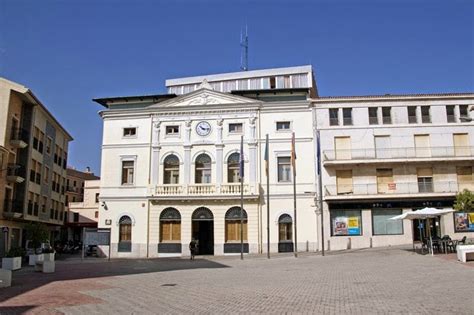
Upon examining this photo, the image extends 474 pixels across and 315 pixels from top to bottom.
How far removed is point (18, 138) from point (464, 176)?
1373 inches

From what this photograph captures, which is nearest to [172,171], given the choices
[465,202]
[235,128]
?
[235,128]

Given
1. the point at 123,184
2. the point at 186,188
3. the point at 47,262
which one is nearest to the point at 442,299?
the point at 47,262

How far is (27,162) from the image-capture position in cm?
4106

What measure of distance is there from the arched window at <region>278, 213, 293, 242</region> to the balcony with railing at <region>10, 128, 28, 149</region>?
21630 millimetres

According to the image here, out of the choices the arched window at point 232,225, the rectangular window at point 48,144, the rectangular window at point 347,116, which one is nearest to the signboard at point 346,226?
the arched window at point 232,225

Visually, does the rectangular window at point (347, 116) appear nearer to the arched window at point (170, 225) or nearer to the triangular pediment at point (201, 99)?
the triangular pediment at point (201, 99)

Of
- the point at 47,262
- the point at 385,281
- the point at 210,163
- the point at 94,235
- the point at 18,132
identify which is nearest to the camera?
the point at 385,281

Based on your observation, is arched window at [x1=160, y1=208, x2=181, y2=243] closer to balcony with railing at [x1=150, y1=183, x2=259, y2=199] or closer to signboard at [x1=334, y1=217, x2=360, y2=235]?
balcony with railing at [x1=150, y1=183, x2=259, y2=199]

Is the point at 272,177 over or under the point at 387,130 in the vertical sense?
under

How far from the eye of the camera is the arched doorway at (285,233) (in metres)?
34.4

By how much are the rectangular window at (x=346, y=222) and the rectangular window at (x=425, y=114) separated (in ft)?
28.1

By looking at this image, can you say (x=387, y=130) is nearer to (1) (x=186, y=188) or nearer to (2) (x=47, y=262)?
(1) (x=186, y=188)

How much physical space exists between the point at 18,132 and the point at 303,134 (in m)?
23.1

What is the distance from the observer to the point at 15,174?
127ft
